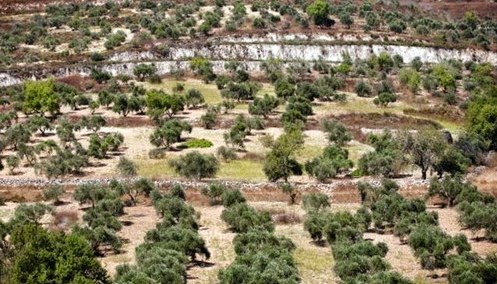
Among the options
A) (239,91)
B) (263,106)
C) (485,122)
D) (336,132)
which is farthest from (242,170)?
(239,91)

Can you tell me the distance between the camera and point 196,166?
88.3 metres

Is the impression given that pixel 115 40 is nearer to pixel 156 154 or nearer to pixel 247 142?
pixel 247 142

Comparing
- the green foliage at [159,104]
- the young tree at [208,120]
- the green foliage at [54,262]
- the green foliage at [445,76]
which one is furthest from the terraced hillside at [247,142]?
the young tree at [208,120]

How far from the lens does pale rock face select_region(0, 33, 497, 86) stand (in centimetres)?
15188

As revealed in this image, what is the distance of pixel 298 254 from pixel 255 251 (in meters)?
5.72

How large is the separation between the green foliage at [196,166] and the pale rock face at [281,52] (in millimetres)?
60443

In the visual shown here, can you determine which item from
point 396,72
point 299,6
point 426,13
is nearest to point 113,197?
point 396,72

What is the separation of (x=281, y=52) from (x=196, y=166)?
7348 cm

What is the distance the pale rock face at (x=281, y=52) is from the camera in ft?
498

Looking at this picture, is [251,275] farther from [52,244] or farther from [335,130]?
[335,130]

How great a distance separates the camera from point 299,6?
187 meters

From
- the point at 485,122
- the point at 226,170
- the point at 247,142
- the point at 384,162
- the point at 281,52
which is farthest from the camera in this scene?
the point at 281,52

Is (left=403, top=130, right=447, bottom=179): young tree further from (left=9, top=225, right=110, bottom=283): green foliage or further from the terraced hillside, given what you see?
(left=9, top=225, right=110, bottom=283): green foliage

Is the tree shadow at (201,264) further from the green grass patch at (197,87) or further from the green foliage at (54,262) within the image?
the green grass patch at (197,87)
